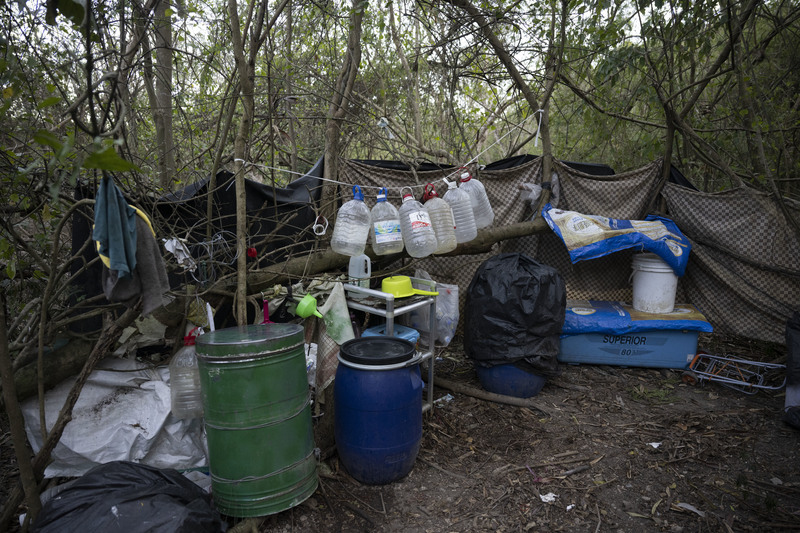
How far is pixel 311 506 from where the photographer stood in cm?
253

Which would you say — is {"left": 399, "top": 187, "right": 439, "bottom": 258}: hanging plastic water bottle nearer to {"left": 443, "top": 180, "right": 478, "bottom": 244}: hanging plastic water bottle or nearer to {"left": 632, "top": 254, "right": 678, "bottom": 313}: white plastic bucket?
{"left": 443, "top": 180, "right": 478, "bottom": 244}: hanging plastic water bottle

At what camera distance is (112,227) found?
1.75 m

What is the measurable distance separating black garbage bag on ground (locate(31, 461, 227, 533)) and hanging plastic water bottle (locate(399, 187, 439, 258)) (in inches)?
78.7

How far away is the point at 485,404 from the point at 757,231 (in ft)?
10.6

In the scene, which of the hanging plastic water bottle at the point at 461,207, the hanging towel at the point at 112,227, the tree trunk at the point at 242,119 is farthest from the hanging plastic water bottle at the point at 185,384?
the hanging plastic water bottle at the point at 461,207

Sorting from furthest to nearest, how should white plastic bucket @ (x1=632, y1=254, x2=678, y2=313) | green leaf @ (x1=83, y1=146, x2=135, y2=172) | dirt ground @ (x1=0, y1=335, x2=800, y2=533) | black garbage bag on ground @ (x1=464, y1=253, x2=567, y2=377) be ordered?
white plastic bucket @ (x1=632, y1=254, x2=678, y2=313), black garbage bag on ground @ (x1=464, y1=253, x2=567, y2=377), dirt ground @ (x1=0, y1=335, x2=800, y2=533), green leaf @ (x1=83, y1=146, x2=135, y2=172)

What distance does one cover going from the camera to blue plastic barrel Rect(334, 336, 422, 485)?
2580mm

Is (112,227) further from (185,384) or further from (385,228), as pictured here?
(385,228)

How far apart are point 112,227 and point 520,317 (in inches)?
109

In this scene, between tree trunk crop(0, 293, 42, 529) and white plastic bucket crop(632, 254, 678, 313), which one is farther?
white plastic bucket crop(632, 254, 678, 313)

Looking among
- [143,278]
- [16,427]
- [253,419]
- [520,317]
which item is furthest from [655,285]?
[16,427]

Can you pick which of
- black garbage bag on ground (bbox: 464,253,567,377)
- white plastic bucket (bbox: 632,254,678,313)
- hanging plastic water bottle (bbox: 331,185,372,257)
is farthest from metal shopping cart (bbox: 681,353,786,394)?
hanging plastic water bottle (bbox: 331,185,372,257)

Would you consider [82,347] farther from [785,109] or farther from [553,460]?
[785,109]

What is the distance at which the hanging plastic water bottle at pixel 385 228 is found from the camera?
119 inches
